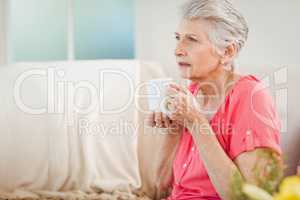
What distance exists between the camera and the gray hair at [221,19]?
127 centimetres

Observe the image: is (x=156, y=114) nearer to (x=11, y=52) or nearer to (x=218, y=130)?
(x=218, y=130)

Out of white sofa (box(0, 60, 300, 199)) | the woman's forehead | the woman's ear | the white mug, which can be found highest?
the woman's forehead

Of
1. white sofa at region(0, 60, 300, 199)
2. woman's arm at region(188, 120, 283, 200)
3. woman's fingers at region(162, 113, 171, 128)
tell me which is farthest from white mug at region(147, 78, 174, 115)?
white sofa at region(0, 60, 300, 199)

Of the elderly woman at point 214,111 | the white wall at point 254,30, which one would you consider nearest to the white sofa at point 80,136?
the elderly woman at point 214,111

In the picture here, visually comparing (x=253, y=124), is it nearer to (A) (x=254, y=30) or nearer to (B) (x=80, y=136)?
(B) (x=80, y=136)

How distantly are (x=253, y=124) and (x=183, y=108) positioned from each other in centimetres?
19

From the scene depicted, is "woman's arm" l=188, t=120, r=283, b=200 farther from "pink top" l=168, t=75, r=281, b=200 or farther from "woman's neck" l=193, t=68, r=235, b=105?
"woman's neck" l=193, t=68, r=235, b=105

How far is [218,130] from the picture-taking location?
127 centimetres

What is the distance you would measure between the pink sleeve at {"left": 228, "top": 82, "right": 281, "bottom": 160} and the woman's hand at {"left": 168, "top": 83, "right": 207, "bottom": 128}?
9 centimetres

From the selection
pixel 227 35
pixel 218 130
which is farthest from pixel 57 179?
pixel 227 35

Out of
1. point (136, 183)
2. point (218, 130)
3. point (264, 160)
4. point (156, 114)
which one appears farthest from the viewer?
point (136, 183)

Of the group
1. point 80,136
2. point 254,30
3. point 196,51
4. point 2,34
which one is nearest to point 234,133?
point 196,51

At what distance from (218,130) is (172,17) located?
146 cm

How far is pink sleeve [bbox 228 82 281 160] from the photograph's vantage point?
1.16 metres
